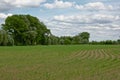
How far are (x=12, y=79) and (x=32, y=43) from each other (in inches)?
3912

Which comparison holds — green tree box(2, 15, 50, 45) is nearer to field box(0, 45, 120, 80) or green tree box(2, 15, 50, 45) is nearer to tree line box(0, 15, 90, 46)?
tree line box(0, 15, 90, 46)

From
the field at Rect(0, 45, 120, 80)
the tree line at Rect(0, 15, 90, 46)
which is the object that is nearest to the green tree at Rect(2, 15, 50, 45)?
the tree line at Rect(0, 15, 90, 46)

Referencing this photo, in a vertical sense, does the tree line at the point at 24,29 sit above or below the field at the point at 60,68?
above

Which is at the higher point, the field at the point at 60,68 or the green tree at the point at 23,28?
the green tree at the point at 23,28

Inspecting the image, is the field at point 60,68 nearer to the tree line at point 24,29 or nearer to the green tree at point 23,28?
the tree line at point 24,29

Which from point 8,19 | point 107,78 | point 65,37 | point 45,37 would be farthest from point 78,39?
point 107,78

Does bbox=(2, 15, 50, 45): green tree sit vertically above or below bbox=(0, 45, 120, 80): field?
above

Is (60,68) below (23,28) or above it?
below

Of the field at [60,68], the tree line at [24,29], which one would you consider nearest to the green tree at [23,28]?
the tree line at [24,29]

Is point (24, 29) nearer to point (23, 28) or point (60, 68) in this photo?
point (23, 28)

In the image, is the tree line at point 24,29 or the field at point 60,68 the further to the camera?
the tree line at point 24,29

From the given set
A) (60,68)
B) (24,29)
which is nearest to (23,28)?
(24,29)

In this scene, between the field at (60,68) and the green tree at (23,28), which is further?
the green tree at (23,28)

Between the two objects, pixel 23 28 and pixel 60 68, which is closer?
pixel 60 68
